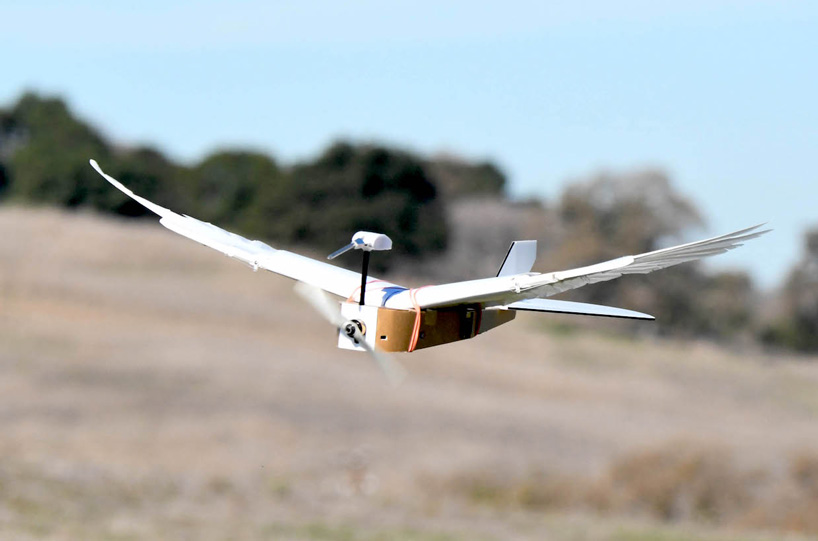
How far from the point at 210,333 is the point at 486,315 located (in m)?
86.8

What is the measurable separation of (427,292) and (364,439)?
230 feet

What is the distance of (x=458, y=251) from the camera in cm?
423

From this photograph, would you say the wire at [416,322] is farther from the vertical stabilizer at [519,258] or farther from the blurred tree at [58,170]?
the blurred tree at [58,170]

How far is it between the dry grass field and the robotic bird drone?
1780 inches

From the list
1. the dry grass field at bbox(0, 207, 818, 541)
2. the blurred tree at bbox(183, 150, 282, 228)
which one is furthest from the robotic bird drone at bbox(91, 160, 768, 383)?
the dry grass field at bbox(0, 207, 818, 541)

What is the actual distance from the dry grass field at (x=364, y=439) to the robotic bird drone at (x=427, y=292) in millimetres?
45203

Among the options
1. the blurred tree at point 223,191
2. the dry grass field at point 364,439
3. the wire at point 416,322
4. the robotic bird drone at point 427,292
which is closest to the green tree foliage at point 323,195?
the robotic bird drone at point 427,292

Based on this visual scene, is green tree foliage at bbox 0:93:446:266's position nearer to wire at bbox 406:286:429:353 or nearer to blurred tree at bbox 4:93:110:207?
blurred tree at bbox 4:93:110:207

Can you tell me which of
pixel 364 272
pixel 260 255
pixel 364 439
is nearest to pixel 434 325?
pixel 364 272

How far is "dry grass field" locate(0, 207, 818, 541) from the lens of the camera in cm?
6016

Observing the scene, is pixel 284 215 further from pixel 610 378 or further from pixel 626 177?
pixel 610 378

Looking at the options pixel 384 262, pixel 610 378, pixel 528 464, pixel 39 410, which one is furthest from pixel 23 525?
pixel 384 262

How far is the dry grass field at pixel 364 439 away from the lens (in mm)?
60156

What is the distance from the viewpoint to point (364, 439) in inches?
2832
